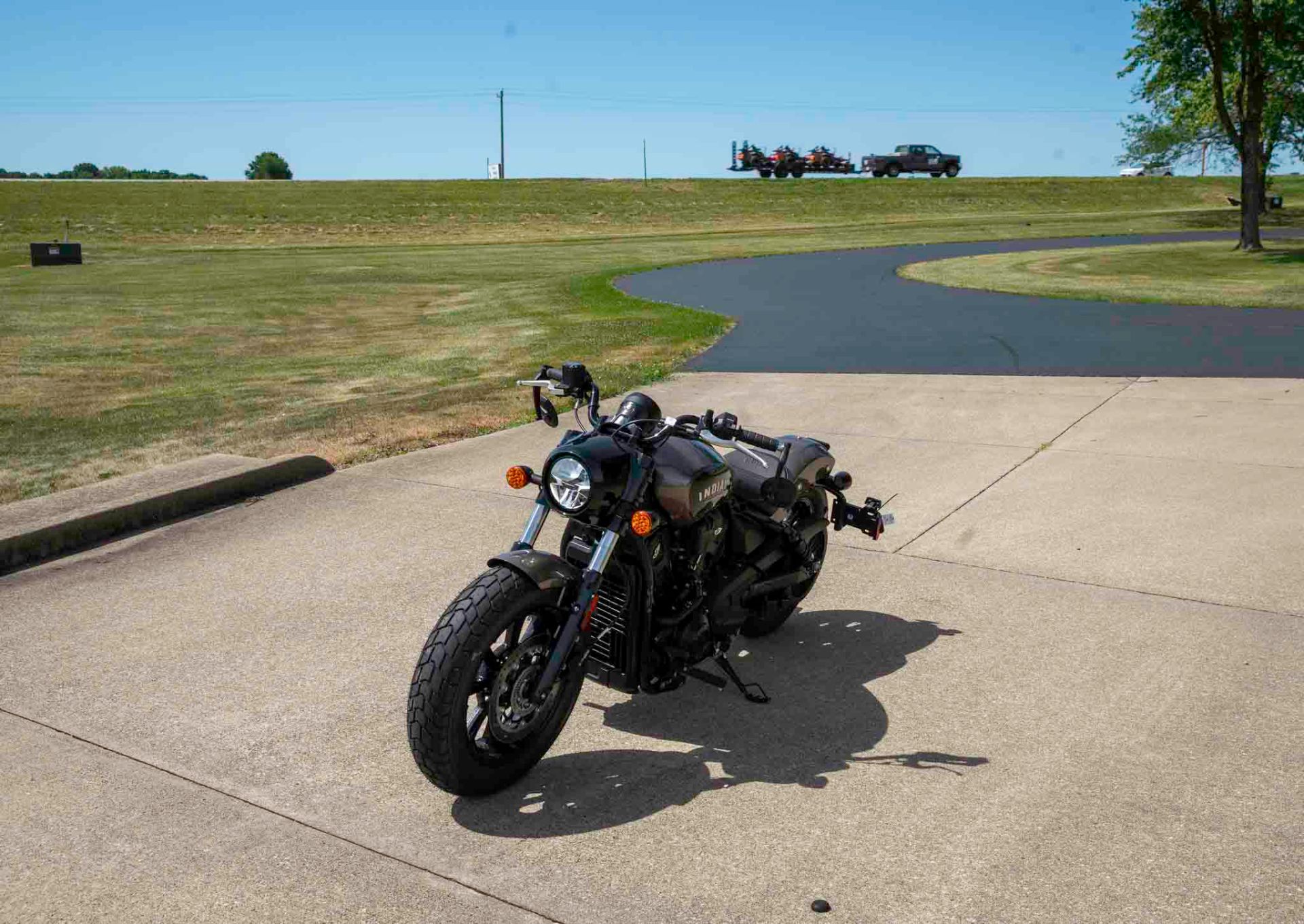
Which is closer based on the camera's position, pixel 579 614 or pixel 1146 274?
pixel 579 614

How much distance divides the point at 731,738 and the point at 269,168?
14345cm

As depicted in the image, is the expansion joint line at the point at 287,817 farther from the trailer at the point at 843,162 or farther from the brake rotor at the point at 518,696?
the trailer at the point at 843,162

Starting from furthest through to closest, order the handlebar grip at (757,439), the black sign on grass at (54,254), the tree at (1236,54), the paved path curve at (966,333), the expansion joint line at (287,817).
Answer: the black sign on grass at (54,254), the tree at (1236,54), the paved path curve at (966,333), the handlebar grip at (757,439), the expansion joint line at (287,817)

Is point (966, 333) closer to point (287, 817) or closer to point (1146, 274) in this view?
point (1146, 274)

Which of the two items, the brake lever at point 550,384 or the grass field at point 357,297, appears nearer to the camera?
the brake lever at point 550,384

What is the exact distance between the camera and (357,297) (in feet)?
77.2

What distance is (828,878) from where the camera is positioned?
3.47 m

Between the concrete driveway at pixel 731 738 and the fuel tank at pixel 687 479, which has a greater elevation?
the fuel tank at pixel 687 479

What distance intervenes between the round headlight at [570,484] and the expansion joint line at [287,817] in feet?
3.97

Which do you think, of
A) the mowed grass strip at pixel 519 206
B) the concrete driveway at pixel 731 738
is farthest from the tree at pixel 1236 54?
the concrete driveway at pixel 731 738

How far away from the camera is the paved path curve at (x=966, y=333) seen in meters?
12.4

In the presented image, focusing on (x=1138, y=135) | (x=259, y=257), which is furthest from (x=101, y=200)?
(x=1138, y=135)

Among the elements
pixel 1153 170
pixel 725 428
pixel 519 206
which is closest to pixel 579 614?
pixel 725 428

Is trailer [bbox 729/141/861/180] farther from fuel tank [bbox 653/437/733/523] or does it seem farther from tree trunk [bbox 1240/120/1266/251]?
fuel tank [bbox 653/437/733/523]
